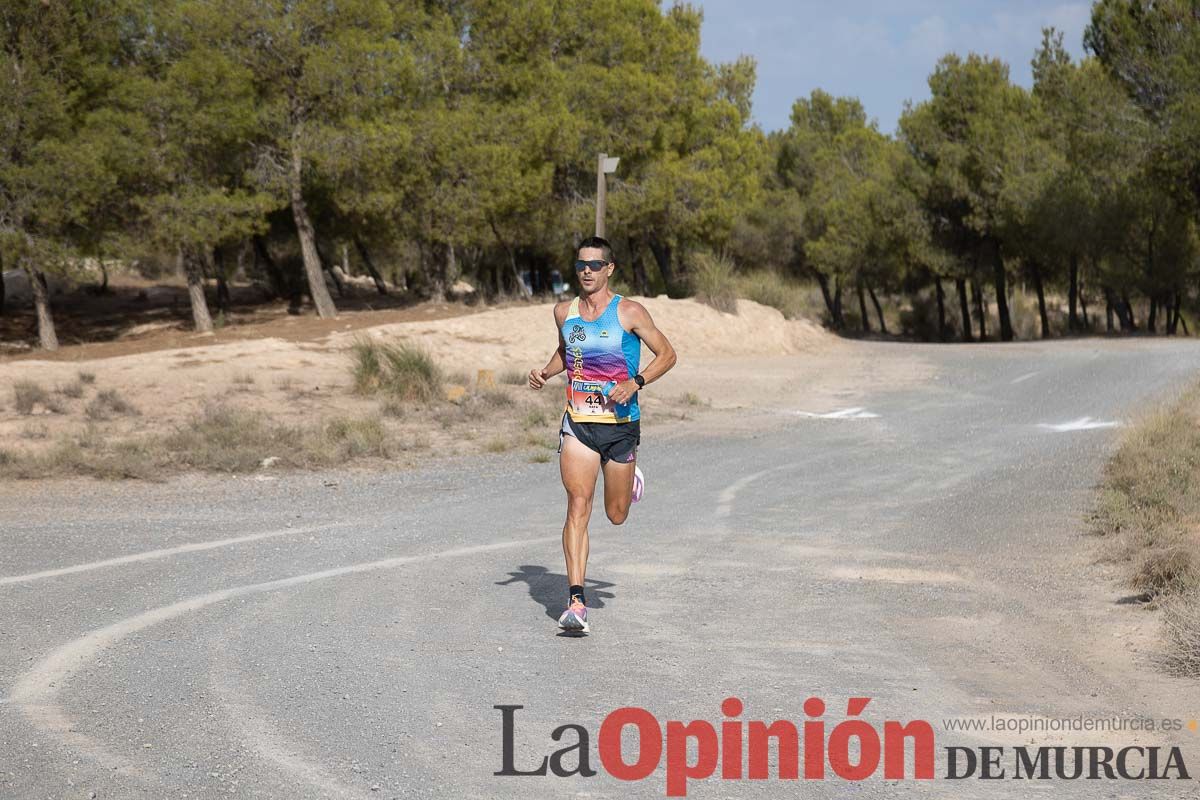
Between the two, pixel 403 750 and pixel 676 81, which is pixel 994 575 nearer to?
pixel 403 750

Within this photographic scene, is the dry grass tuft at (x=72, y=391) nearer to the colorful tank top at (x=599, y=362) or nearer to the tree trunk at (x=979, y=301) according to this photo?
the colorful tank top at (x=599, y=362)

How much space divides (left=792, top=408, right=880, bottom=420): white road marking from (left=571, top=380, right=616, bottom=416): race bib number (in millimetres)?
13738

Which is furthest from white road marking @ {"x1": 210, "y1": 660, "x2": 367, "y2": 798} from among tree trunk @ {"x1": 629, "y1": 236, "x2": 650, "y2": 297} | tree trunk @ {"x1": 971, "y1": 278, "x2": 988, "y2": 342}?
tree trunk @ {"x1": 971, "y1": 278, "x2": 988, "y2": 342}

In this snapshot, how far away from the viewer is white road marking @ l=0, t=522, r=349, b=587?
340 inches

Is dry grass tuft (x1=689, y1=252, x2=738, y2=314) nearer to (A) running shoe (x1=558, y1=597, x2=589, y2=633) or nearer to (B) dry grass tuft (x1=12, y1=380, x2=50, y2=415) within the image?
(B) dry grass tuft (x1=12, y1=380, x2=50, y2=415)

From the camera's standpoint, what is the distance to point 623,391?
6.65 metres

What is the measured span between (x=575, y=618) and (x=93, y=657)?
2.35m

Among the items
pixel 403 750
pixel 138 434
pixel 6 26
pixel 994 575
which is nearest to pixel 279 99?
pixel 6 26

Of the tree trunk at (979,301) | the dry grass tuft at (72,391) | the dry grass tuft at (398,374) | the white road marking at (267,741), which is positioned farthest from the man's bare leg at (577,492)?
the tree trunk at (979,301)

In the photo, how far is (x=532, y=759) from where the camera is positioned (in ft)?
15.7

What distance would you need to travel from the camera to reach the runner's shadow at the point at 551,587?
7684 millimetres

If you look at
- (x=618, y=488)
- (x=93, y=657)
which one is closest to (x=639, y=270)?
(x=618, y=488)

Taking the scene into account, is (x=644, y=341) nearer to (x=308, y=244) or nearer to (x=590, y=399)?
(x=590, y=399)

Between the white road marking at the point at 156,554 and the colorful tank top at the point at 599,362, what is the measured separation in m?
4.05
